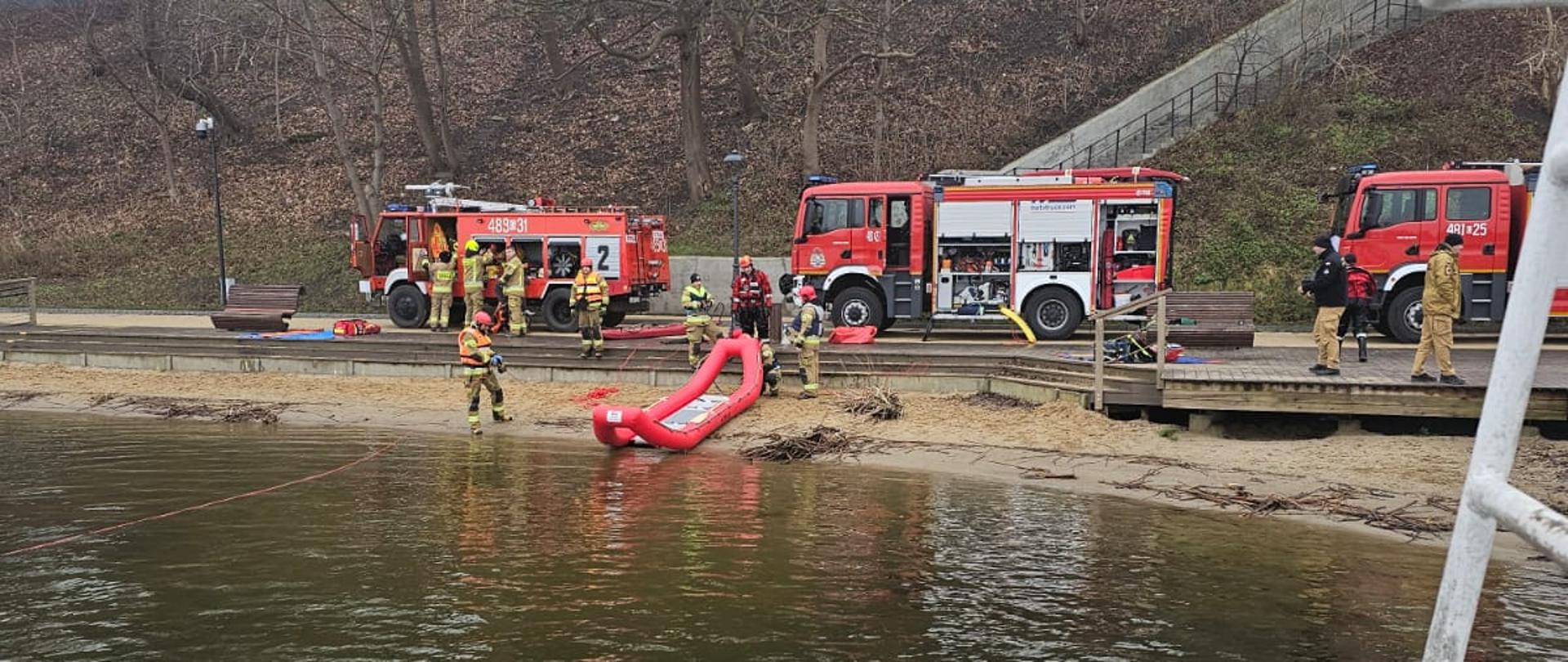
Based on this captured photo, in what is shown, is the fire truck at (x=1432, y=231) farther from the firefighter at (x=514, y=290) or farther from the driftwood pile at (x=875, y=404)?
the firefighter at (x=514, y=290)

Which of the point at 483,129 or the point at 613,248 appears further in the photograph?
the point at 483,129

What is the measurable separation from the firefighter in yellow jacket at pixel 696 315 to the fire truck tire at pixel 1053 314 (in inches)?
218

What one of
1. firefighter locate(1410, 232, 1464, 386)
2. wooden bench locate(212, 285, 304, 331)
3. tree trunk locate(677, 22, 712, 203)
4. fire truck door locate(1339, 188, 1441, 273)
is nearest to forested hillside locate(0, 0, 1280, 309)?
tree trunk locate(677, 22, 712, 203)

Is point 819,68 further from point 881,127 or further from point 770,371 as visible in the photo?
point 770,371

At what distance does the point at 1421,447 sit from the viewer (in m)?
12.1


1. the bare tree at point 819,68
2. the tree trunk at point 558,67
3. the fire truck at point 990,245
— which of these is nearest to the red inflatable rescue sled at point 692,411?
the fire truck at point 990,245

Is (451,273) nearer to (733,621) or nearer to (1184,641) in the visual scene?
(733,621)

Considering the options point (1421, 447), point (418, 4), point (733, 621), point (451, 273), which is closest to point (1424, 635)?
point (733, 621)

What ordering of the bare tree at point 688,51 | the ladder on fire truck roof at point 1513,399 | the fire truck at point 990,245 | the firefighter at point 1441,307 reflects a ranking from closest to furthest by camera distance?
the ladder on fire truck roof at point 1513,399 < the firefighter at point 1441,307 < the fire truck at point 990,245 < the bare tree at point 688,51

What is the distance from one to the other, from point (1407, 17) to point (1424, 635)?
1127 inches

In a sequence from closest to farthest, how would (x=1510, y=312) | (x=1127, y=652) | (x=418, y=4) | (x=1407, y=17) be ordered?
(x=1510, y=312)
(x=1127, y=652)
(x=1407, y=17)
(x=418, y=4)

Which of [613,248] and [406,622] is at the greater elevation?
[613,248]

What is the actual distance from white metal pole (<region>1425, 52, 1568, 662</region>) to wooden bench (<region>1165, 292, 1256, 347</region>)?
15.5 m

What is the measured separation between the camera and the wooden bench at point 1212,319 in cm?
1677
